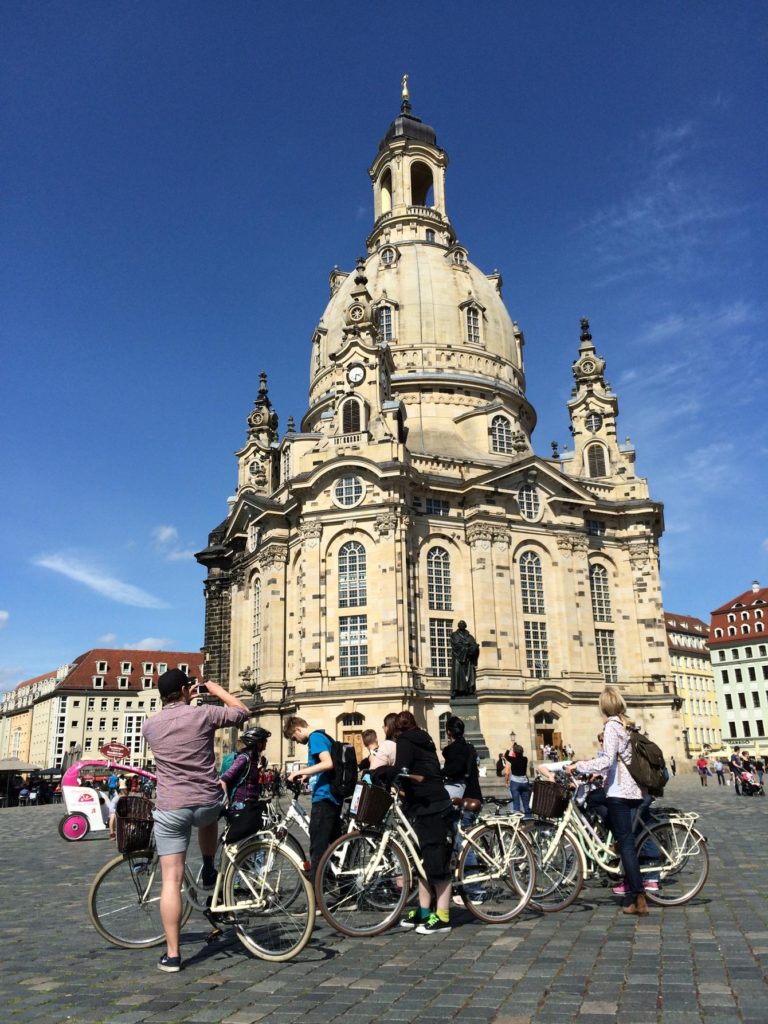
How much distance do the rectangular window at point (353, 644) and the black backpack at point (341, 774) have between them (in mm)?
33362

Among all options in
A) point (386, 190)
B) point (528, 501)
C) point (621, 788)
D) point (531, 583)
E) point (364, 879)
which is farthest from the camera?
point (386, 190)

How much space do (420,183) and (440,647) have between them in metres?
44.4

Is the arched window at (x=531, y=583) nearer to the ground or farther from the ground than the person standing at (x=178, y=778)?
farther from the ground

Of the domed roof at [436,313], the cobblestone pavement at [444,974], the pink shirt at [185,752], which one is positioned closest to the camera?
the cobblestone pavement at [444,974]

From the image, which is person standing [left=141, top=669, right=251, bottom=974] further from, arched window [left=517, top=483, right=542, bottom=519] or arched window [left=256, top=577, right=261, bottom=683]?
arched window [left=517, top=483, right=542, bottom=519]

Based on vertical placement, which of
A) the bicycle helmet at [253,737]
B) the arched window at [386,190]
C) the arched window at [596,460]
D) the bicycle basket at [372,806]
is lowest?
the bicycle basket at [372,806]

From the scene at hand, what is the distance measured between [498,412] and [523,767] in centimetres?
3895

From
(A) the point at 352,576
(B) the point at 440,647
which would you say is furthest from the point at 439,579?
(A) the point at 352,576

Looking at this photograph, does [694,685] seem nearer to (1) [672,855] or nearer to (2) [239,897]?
(1) [672,855]

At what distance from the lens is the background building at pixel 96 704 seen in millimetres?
85125

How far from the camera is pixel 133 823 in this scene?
7.53m

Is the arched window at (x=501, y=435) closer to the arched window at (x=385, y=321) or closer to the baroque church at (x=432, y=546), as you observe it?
the baroque church at (x=432, y=546)

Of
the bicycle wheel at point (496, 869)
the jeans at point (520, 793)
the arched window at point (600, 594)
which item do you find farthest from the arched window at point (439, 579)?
the bicycle wheel at point (496, 869)

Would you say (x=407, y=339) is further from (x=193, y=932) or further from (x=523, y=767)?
(x=193, y=932)
